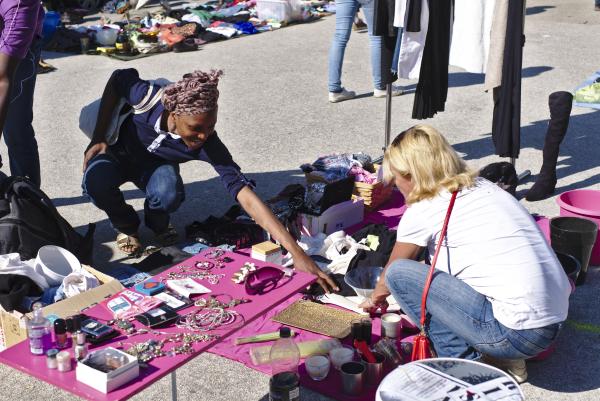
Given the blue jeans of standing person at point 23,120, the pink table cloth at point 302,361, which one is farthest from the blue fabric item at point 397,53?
the blue jeans of standing person at point 23,120

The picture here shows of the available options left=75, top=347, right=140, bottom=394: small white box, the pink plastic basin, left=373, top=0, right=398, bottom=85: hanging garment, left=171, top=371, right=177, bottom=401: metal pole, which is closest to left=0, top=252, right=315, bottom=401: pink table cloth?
left=75, top=347, right=140, bottom=394: small white box

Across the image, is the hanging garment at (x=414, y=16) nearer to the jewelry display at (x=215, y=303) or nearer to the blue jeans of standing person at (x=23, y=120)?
the blue jeans of standing person at (x=23, y=120)

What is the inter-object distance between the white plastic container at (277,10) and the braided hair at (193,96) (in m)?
8.86

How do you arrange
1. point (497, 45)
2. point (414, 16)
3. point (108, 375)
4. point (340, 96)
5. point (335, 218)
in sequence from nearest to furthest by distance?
point (108, 375), point (335, 218), point (497, 45), point (414, 16), point (340, 96)

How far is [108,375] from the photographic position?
104 inches

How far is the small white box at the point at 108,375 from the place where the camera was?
2650 mm

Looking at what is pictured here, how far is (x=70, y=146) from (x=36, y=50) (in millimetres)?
2113

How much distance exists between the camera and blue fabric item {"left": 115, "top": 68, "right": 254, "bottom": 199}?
443 centimetres

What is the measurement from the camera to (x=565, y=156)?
6730 millimetres

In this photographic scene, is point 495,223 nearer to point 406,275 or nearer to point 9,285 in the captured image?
point 406,275

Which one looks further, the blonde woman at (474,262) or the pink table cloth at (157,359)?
the blonde woman at (474,262)

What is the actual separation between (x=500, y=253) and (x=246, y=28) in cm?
963

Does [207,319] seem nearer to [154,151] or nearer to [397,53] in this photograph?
[154,151]

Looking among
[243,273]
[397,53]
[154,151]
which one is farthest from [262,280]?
[397,53]
